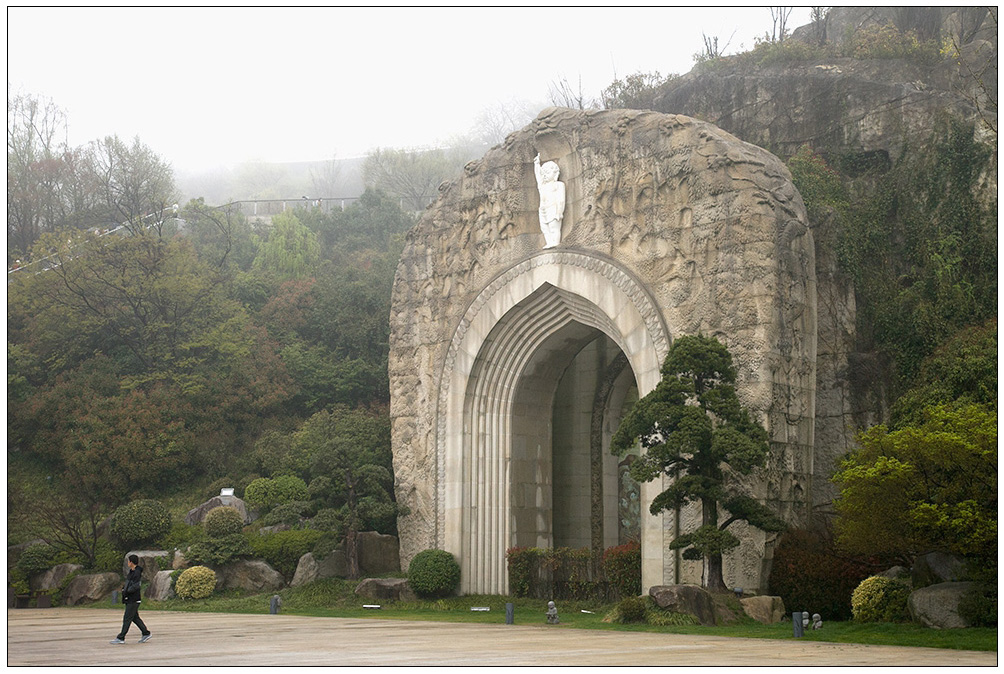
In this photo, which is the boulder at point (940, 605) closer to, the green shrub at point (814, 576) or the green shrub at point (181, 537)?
the green shrub at point (814, 576)

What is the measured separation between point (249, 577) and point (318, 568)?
53.5 inches

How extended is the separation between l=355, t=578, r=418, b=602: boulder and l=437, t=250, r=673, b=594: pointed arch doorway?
108 centimetres

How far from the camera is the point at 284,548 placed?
20172mm

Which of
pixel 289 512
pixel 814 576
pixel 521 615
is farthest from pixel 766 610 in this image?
pixel 289 512

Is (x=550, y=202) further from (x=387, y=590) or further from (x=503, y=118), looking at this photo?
(x=503, y=118)

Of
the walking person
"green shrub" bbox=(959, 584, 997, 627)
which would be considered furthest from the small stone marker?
the walking person

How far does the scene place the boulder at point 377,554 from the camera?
20.3 meters

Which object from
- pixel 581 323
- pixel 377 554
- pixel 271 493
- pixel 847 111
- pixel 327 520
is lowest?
pixel 377 554

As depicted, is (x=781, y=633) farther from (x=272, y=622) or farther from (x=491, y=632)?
(x=272, y=622)

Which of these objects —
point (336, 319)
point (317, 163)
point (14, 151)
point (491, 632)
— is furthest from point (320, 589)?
point (317, 163)

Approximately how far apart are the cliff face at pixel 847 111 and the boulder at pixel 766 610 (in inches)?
163

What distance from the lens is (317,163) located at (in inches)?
3194

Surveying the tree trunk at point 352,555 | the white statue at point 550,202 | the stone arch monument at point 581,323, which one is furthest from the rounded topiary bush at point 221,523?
the white statue at point 550,202

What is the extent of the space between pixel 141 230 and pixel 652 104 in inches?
608
